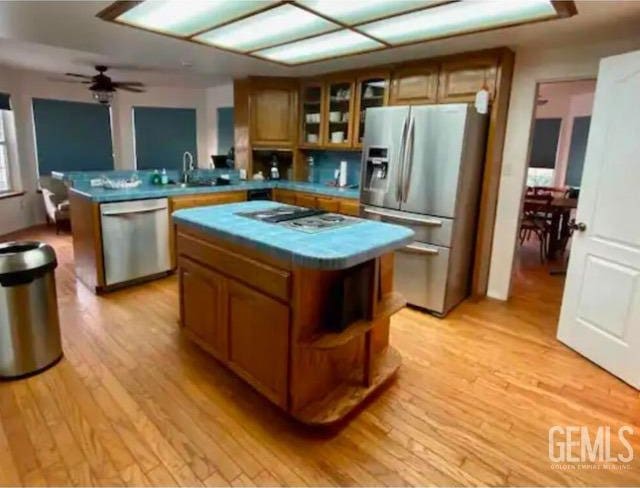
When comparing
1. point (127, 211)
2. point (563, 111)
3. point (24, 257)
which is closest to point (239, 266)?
point (24, 257)

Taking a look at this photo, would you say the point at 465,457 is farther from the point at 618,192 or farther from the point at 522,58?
the point at 522,58

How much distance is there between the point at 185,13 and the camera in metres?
2.59

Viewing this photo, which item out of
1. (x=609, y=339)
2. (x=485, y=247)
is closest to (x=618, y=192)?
(x=609, y=339)

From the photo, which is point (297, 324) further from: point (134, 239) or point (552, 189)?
point (552, 189)

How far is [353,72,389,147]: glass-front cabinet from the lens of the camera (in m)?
3.97

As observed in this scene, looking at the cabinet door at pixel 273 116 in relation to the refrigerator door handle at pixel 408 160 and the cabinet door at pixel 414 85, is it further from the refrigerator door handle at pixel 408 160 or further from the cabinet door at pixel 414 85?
the refrigerator door handle at pixel 408 160

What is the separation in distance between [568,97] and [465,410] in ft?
23.0

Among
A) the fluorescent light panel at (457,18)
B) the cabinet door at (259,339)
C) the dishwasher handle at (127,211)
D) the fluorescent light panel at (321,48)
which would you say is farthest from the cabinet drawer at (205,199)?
the fluorescent light panel at (457,18)

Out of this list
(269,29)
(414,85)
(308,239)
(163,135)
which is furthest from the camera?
(163,135)

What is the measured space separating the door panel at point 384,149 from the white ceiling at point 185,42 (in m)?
0.56

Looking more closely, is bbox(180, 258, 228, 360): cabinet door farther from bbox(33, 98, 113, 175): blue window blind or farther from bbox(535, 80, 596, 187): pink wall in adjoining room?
bbox(535, 80, 596, 187): pink wall in adjoining room

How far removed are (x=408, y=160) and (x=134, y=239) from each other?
2.59m

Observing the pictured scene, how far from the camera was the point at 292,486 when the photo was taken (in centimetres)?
164

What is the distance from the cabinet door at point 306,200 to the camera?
14.5ft
